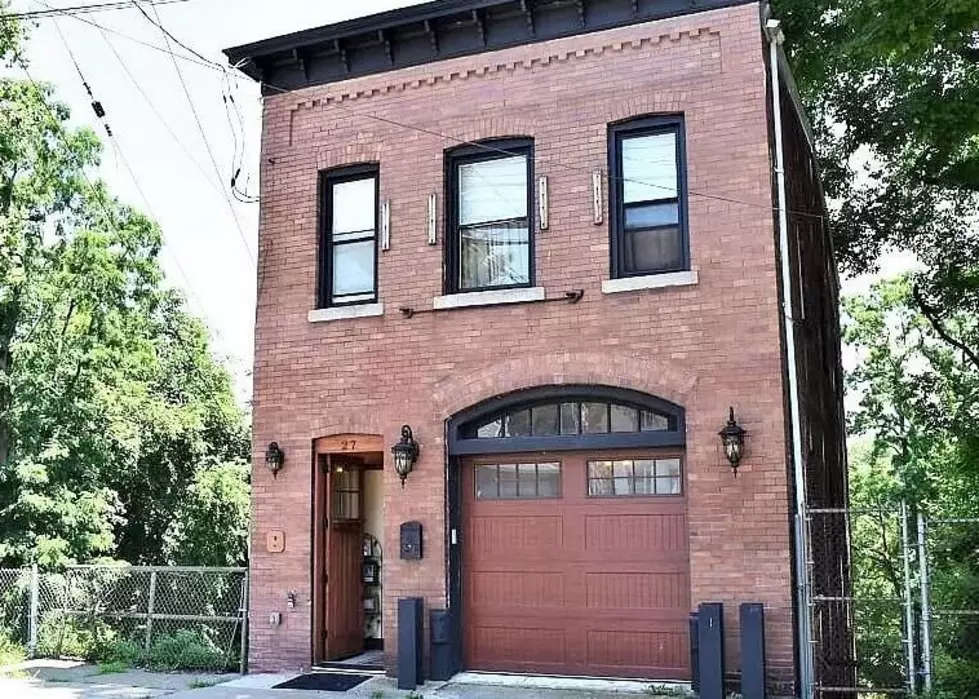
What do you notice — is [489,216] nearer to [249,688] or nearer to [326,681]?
[326,681]

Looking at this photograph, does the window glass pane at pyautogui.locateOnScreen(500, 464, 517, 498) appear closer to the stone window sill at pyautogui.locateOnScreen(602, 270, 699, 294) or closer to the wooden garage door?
the wooden garage door

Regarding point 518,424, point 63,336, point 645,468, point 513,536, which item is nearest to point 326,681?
point 513,536

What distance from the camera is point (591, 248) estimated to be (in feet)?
35.7

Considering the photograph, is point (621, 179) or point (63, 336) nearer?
point (621, 179)

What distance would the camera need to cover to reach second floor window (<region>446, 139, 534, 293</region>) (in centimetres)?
1141

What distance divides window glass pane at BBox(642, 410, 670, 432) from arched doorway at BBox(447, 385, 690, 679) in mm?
12

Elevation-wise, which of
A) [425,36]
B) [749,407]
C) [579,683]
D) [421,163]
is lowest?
[579,683]

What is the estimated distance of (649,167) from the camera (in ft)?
36.1

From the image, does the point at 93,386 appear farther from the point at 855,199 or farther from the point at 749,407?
the point at 855,199

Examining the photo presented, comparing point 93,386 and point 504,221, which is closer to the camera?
point 504,221

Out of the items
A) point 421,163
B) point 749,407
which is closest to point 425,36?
point 421,163

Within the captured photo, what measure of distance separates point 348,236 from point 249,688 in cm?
518

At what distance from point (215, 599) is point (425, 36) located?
718 cm

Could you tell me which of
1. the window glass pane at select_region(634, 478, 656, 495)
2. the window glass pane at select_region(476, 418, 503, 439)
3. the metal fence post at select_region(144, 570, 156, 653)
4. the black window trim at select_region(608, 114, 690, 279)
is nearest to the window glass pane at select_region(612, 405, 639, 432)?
the window glass pane at select_region(634, 478, 656, 495)
